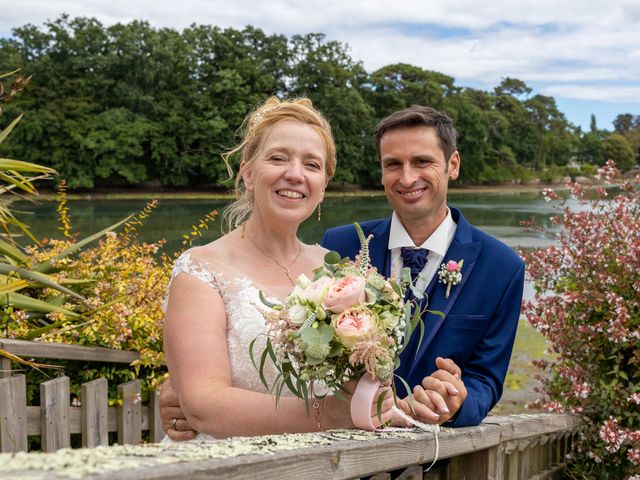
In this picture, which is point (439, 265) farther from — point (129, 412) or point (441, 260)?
point (129, 412)

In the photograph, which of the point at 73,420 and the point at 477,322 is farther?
the point at 73,420

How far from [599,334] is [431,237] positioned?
1.84 metres

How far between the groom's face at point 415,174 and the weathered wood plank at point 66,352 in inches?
74.4

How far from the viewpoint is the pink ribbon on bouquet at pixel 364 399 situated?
2.05 m

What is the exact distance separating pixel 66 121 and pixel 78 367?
48043 millimetres

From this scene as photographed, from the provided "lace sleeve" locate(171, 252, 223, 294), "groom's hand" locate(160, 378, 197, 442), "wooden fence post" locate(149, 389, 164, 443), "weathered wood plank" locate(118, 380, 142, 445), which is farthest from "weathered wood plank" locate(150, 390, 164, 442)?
"lace sleeve" locate(171, 252, 223, 294)

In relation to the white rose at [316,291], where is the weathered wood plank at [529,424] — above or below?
below

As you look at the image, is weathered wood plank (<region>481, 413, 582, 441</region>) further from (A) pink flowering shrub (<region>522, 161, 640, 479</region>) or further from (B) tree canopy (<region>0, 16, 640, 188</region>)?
(B) tree canopy (<region>0, 16, 640, 188</region>)

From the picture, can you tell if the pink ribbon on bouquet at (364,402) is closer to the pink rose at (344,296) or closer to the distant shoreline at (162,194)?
the pink rose at (344,296)

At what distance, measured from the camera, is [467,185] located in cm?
7419

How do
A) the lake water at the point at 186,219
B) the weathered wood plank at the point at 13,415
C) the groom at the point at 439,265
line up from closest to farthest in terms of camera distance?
the groom at the point at 439,265, the weathered wood plank at the point at 13,415, the lake water at the point at 186,219

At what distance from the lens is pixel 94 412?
151 inches

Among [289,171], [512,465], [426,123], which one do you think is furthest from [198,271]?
[512,465]

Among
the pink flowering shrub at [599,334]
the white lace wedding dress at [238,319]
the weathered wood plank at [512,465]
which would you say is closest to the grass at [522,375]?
the pink flowering shrub at [599,334]
